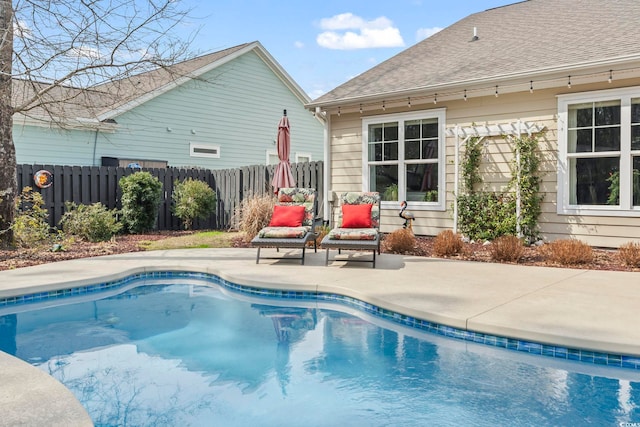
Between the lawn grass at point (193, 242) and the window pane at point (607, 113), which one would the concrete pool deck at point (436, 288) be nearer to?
the lawn grass at point (193, 242)

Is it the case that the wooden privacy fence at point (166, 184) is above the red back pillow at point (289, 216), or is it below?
above

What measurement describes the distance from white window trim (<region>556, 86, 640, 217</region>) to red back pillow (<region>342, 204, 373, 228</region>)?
2.95 meters

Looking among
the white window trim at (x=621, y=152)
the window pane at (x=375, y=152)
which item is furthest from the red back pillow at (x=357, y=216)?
the white window trim at (x=621, y=152)

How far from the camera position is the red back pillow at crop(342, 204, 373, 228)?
285 inches

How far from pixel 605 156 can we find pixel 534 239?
5.19 feet

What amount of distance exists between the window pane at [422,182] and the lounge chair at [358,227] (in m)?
1.85

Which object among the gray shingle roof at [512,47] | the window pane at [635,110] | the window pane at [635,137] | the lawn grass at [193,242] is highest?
the gray shingle roof at [512,47]

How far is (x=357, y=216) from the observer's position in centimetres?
728

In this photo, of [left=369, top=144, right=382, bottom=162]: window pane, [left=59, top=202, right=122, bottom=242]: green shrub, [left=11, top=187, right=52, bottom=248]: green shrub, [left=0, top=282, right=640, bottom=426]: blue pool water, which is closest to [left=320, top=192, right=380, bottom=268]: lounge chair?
[left=0, top=282, right=640, bottom=426]: blue pool water

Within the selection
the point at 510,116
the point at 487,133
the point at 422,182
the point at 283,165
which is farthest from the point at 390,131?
the point at 510,116

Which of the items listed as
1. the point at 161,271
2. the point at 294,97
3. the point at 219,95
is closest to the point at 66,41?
the point at 161,271

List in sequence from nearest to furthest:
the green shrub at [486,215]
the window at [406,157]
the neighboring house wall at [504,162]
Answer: the neighboring house wall at [504,162]
the green shrub at [486,215]
the window at [406,157]

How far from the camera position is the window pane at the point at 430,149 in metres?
8.96

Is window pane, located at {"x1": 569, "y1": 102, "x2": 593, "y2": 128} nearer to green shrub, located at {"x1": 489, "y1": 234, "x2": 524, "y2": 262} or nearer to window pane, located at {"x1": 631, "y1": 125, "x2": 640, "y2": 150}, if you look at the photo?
window pane, located at {"x1": 631, "y1": 125, "x2": 640, "y2": 150}
